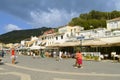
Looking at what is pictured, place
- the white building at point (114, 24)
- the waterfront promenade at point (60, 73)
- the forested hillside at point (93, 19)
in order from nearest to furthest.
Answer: the waterfront promenade at point (60, 73), the white building at point (114, 24), the forested hillside at point (93, 19)

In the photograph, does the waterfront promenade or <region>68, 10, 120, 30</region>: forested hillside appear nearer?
the waterfront promenade

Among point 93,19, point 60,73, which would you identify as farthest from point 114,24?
point 60,73

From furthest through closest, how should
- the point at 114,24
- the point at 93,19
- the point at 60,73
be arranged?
the point at 93,19
the point at 114,24
the point at 60,73

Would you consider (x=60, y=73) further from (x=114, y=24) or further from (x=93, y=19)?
(x=93, y=19)

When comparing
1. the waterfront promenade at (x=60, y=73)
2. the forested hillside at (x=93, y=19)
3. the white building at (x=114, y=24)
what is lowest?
the waterfront promenade at (x=60, y=73)

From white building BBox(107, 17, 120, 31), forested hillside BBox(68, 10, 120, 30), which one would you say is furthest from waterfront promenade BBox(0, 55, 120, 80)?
forested hillside BBox(68, 10, 120, 30)

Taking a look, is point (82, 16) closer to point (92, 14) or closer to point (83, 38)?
point (92, 14)

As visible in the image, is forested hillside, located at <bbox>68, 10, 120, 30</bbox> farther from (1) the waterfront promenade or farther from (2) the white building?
(1) the waterfront promenade

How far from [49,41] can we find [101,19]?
64.5ft

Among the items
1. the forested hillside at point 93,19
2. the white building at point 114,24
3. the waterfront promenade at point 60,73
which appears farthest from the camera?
the forested hillside at point 93,19

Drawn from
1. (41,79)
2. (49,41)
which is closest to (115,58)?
(41,79)

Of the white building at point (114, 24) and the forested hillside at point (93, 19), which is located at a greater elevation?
the forested hillside at point (93, 19)

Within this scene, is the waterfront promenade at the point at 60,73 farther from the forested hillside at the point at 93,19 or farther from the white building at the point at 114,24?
the forested hillside at the point at 93,19

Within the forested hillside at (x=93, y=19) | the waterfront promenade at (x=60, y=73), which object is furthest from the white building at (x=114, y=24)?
the waterfront promenade at (x=60, y=73)
